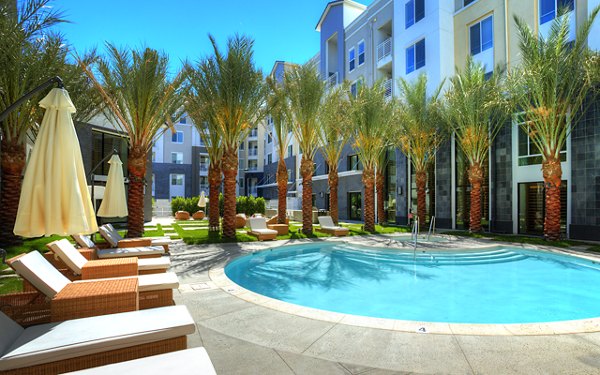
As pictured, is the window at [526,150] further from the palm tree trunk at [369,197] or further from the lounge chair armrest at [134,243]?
the lounge chair armrest at [134,243]

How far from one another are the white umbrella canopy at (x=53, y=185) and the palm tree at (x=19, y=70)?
7416 mm

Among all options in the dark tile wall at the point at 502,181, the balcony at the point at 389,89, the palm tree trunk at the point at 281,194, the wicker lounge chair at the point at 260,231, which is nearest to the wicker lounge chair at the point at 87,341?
the wicker lounge chair at the point at 260,231

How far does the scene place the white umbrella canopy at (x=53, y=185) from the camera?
4184mm

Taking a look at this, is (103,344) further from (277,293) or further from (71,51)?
(71,51)

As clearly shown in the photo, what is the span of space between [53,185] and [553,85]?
51.5 ft

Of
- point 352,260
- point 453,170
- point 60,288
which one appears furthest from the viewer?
point 453,170

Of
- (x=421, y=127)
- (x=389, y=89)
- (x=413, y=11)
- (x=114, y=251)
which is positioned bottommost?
(x=114, y=251)

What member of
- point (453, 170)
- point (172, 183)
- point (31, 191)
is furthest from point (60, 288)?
point (172, 183)

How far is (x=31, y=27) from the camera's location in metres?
9.91

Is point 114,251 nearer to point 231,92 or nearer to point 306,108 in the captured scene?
point 231,92

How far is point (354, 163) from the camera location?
2859 centimetres

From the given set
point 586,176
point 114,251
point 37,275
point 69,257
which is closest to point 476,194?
point 586,176

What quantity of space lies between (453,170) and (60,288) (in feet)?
66.2

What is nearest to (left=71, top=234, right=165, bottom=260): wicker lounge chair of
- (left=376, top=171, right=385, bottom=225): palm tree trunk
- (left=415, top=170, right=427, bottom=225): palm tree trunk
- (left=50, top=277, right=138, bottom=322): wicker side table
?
(left=50, top=277, right=138, bottom=322): wicker side table
